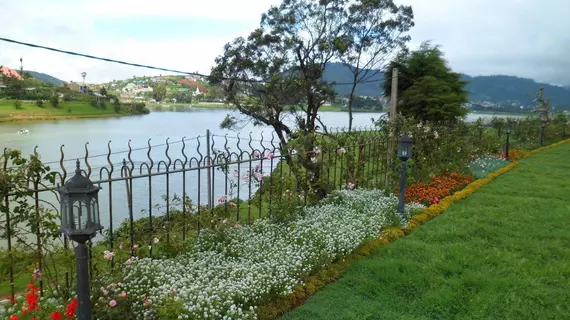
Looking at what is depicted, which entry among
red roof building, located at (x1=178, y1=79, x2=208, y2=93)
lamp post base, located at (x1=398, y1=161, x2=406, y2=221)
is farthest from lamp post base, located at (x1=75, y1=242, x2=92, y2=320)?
red roof building, located at (x1=178, y1=79, x2=208, y2=93)

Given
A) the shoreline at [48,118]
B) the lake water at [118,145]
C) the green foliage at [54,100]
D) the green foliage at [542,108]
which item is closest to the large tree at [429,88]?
the lake water at [118,145]

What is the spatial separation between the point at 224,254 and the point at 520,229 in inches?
159

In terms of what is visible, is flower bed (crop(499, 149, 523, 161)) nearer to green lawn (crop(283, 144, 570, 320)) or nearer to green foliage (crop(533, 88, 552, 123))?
green lawn (crop(283, 144, 570, 320))

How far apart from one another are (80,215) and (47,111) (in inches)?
674

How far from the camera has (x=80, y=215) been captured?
76.4 inches

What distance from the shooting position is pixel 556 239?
4.76 metres

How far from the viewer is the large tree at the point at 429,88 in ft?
32.1

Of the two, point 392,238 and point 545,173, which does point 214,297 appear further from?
point 545,173

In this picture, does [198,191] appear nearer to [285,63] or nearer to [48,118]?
[285,63]

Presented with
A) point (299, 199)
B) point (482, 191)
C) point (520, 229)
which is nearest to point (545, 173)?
point (482, 191)

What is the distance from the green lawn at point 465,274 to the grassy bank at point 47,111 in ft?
45.6

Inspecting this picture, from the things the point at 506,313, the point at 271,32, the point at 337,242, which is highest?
the point at 271,32

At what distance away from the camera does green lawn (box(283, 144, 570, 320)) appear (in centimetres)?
312

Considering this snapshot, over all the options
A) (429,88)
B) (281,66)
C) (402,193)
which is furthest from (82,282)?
(281,66)
